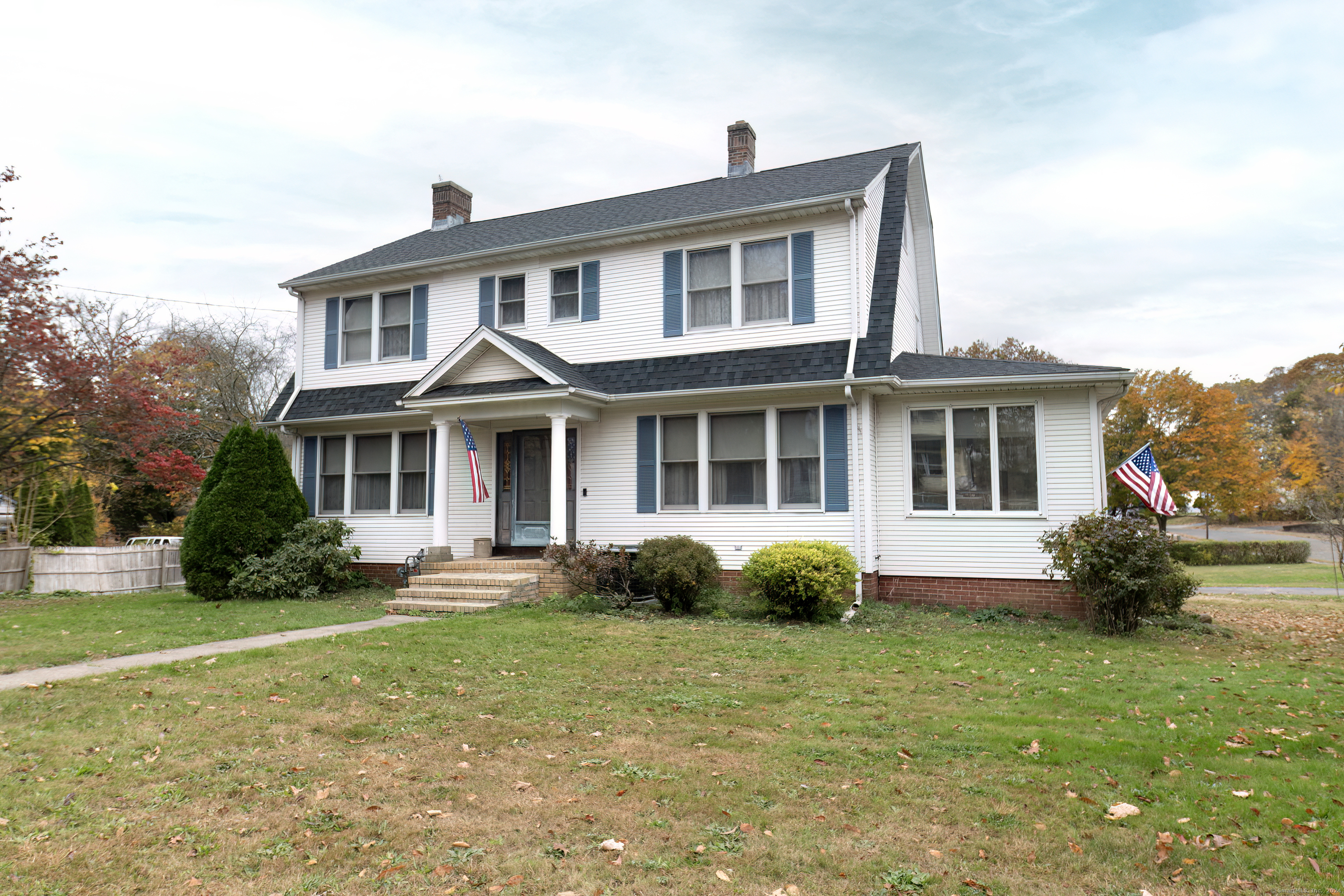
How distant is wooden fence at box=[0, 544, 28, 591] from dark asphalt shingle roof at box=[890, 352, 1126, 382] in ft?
53.4

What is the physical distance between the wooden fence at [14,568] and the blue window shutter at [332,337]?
645cm

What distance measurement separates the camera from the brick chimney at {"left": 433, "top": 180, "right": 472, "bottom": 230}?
2016 centimetres

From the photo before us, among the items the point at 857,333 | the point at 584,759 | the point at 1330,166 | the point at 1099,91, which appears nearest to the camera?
the point at 584,759

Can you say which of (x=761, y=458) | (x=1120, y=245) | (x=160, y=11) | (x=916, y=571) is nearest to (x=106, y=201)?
(x=160, y=11)

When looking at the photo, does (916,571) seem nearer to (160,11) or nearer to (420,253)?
(420,253)

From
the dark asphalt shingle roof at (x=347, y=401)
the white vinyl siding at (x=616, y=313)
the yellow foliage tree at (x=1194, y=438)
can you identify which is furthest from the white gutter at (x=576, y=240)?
the yellow foliage tree at (x=1194, y=438)

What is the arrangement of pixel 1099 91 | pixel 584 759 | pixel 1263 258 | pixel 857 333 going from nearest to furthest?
1. pixel 584 759
2. pixel 857 333
3. pixel 1099 91
4. pixel 1263 258

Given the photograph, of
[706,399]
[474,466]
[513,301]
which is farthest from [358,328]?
[706,399]

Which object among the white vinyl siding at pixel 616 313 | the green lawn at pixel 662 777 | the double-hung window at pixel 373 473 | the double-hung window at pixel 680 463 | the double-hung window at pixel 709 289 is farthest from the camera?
the double-hung window at pixel 373 473

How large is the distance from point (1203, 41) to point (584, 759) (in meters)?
13.4

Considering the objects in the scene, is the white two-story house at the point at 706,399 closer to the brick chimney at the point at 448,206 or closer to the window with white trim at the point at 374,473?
the window with white trim at the point at 374,473

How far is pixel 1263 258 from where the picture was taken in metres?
23.3

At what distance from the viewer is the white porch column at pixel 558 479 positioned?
530 inches

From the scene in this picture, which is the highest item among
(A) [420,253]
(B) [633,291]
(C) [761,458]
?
(A) [420,253]
